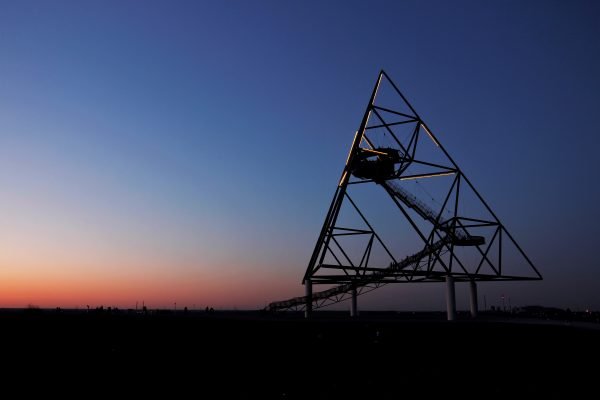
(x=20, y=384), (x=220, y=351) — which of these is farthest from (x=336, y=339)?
(x=20, y=384)

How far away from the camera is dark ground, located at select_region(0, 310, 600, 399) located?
53.7 feet

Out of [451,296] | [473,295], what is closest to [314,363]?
[451,296]

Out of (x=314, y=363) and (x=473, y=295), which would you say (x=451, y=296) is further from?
(x=314, y=363)

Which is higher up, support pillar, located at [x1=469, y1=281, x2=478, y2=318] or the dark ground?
support pillar, located at [x1=469, y1=281, x2=478, y2=318]

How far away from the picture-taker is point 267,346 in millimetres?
26359

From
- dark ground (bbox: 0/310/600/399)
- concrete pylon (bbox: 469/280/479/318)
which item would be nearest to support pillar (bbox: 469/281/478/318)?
concrete pylon (bbox: 469/280/479/318)

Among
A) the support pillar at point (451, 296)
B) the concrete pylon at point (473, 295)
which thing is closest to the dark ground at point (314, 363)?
the support pillar at point (451, 296)

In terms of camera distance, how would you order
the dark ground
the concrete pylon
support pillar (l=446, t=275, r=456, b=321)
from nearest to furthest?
the dark ground, support pillar (l=446, t=275, r=456, b=321), the concrete pylon

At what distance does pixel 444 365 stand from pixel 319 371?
18.2 feet

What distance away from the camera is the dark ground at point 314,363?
16375mm

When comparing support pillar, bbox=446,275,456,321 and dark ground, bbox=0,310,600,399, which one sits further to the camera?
support pillar, bbox=446,275,456,321

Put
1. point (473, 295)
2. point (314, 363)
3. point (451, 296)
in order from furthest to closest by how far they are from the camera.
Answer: point (473, 295)
point (451, 296)
point (314, 363)

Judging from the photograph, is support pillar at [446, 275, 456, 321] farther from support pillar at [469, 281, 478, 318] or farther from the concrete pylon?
support pillar at [469, 281, 478, 318]

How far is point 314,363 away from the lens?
2145 centimetres
